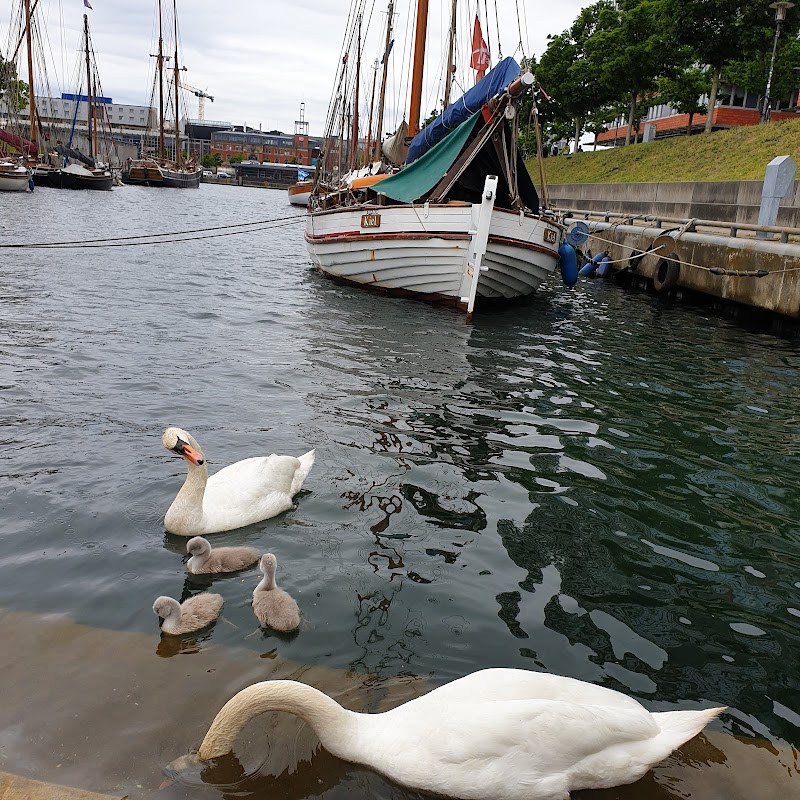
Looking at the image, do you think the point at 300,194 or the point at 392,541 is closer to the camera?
the point at 392,541

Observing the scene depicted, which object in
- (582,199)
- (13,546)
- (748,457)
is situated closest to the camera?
(13,546)

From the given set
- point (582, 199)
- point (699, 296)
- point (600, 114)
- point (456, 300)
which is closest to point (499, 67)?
point (456, 300)

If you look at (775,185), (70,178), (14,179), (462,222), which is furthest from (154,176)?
(775,185)

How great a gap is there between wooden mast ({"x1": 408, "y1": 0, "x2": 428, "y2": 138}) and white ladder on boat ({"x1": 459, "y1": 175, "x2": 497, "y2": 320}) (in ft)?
30.1

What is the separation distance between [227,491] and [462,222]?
38.8 feet

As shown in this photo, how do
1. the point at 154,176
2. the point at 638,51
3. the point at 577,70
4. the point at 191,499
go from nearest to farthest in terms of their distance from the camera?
the point at 191,499 → the point at 638,51 → the point at 577,70 → the point at 154,176

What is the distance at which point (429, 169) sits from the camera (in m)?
18.5

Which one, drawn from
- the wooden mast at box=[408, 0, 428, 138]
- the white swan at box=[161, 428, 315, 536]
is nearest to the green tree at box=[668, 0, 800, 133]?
the wooden mast at box=[408, 0, 428, 138]

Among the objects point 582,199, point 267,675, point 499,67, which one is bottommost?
point 267,675

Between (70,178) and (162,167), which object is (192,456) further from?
(162,167)

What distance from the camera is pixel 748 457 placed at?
8203 mm

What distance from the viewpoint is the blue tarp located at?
17375 millimetres

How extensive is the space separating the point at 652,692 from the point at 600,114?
58.2 meters

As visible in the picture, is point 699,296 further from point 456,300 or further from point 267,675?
point 267,675
